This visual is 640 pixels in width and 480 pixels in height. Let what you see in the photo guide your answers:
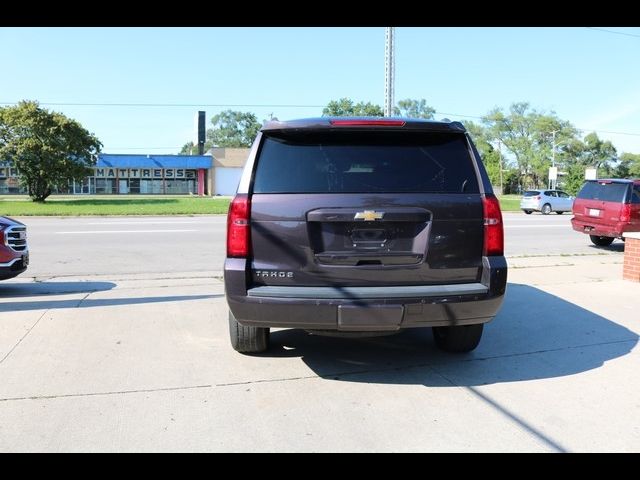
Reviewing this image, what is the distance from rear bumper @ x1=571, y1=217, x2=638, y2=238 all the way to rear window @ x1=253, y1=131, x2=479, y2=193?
34.4ft

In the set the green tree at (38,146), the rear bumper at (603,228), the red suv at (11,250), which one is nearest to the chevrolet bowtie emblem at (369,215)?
the red suv at (11,250)

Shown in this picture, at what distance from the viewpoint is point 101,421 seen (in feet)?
11.6

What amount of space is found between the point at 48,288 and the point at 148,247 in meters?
5.02

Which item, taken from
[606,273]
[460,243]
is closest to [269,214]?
[460,243]

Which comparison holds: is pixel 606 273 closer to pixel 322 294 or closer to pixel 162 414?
pixel 322 294

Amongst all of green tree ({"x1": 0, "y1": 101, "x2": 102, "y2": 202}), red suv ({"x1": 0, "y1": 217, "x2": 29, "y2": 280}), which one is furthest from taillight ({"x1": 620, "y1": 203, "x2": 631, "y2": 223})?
green tree ({"x1": 0, "y1": 101, "x2": 102, "y2": 202})

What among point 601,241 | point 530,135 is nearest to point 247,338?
point 601,241

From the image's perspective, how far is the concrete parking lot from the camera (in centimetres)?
335

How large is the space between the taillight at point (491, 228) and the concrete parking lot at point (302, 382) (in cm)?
107

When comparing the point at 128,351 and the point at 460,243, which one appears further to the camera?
the point at 128,351

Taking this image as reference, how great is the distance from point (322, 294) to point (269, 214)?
683 mm
